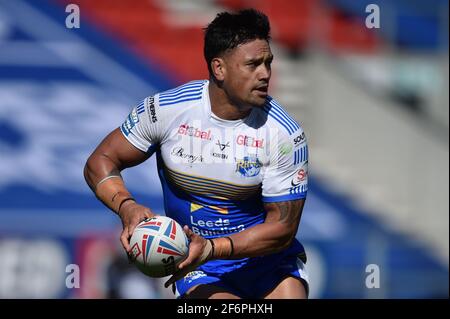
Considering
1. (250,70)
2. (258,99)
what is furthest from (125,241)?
(250,70)

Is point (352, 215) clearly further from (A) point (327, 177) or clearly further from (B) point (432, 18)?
(B) point (432, 18)

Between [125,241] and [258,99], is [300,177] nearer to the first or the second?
[258,99]

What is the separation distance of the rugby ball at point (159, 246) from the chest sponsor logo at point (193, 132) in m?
0.77

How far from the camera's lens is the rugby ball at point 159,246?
645 cm

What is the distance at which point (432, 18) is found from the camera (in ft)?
50.4

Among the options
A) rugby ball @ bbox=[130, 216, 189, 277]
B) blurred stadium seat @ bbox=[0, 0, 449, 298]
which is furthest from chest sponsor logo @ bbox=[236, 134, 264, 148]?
blurred stadium seat @ bbox=[0, 0, 449, 298]

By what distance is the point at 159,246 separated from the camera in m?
6.44

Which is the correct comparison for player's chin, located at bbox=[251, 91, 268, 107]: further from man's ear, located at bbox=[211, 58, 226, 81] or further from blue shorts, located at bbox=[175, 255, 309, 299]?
blue shorts, located at bbox=[175, 255, 309, 299]

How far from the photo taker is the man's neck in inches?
277

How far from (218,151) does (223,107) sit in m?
0.30

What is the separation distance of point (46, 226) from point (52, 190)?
1.90 feet

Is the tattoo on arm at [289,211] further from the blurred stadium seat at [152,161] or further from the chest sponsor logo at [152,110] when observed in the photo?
the blurred stadium seat at [152,161]

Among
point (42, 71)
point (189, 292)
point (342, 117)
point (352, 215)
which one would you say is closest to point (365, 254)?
point (352, 215)

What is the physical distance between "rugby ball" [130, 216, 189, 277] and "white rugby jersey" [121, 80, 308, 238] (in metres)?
0.64
